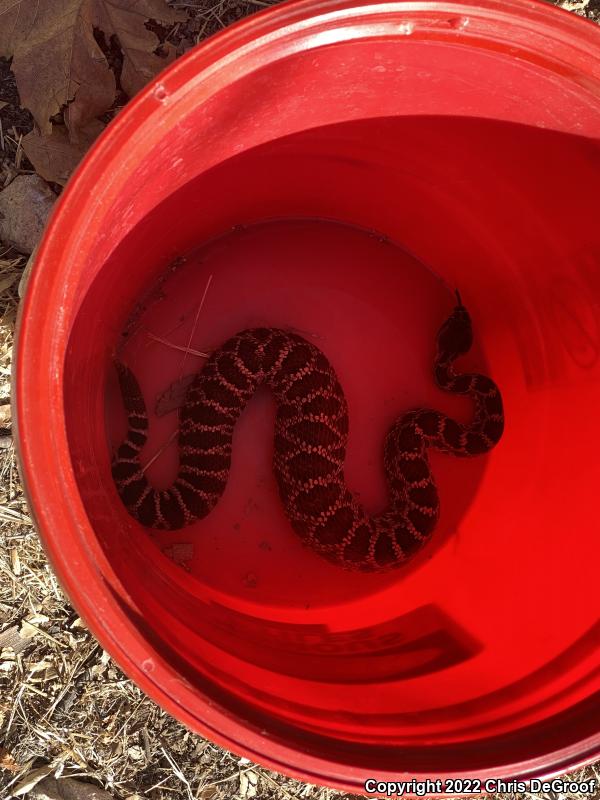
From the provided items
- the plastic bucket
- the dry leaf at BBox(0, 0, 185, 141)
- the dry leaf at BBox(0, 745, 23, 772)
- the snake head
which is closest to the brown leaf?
the dry leaf at BBox(0, 0, 185, 141)

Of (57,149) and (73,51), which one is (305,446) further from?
(73,51)

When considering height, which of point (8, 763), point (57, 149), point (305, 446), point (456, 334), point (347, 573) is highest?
point (456, 334)

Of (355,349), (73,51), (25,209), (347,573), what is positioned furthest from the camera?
(355,349)

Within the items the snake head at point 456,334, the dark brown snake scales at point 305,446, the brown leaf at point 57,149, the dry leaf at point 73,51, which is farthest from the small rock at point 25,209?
the snake head at point 456,334

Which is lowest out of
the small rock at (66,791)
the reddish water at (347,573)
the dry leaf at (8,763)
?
the dry leaf at (8,763)

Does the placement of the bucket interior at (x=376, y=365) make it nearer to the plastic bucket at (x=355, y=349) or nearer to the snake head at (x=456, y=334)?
the plastic bucket at (x=355, y=349)

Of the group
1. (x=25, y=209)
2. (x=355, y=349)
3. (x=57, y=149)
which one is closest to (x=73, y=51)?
(x=57, y=149)
